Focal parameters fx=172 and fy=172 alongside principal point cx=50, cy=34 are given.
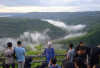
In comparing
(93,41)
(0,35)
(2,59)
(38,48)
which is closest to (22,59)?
(2,59)

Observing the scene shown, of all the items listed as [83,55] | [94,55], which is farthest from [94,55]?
[83,55]

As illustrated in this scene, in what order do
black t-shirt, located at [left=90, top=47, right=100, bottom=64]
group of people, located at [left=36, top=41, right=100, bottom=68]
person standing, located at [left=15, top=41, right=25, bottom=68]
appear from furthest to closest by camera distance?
person standing, located at [left=15, top=41, right=25, bottom=68], black t-shirt, located at [left=90, top=47, right=100, bottom=64], group of people, located at [left=36, top=41, right=100, bottom=68]

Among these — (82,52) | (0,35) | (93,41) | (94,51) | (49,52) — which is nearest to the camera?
(82,52)

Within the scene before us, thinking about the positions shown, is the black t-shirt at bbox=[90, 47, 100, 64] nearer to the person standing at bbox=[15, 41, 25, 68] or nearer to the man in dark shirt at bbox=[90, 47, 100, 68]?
the man in dark shirt at bbox=[90, 47, 100, 68]

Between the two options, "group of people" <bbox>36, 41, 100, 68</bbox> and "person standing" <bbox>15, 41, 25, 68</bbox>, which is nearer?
"group of people" <bbox>36, 41, 100, 68</bbox>

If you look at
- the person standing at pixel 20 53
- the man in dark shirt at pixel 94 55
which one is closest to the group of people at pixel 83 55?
the man in dark shirt at pixel 94 55

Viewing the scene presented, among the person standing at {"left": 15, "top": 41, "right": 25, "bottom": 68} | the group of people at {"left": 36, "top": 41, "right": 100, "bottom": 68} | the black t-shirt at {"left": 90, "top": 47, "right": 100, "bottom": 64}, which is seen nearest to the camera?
the group of people at {"left": 36, "top": 41, "right": 100, "bottom": 68}

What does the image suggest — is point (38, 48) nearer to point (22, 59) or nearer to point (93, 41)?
point (22, 59)

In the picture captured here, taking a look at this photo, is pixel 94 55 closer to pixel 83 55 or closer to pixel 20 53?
pixel 83 55

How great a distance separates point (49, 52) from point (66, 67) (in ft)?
15.3

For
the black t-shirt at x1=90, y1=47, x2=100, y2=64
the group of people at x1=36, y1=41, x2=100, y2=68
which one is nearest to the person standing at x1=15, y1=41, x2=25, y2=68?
the group of people at x1=36, y1=41, x2=100, y2=68

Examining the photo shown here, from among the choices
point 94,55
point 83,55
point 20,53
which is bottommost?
point 20,53

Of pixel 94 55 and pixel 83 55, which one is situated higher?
pixel 83 55

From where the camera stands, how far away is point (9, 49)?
26.1 feet
